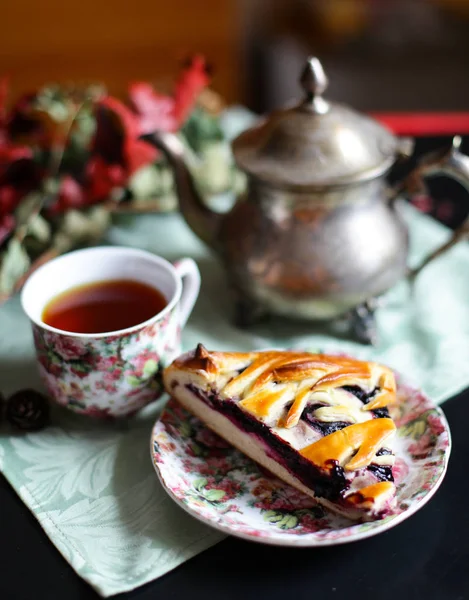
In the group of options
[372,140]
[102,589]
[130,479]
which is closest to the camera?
[102,589]

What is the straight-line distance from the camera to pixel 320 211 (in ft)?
3.02

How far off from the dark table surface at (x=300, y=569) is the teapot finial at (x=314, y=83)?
52 centimetres

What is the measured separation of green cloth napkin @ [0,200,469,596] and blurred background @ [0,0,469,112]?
1.49m

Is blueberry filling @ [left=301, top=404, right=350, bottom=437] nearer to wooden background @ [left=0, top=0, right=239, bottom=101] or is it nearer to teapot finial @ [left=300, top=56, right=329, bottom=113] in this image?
teapot finial @ [left=300, top=56, right=329, bottom=113]

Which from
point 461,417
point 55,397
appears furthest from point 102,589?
point 461,417

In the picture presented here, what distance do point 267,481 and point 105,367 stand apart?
22 cm

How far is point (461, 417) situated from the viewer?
86 centimetres

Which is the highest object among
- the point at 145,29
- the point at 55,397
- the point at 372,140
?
the point at 372,140

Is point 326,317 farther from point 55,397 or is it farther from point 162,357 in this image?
point 55,397

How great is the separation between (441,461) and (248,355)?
237 millimetres

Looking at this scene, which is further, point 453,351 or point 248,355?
point 453,351

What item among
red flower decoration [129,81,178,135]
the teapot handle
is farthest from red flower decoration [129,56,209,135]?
the teapot handle

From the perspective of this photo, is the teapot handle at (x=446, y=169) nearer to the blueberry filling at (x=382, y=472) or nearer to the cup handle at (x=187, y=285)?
the cup handle at (x=187, y=285)

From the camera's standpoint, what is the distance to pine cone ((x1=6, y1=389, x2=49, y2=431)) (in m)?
0.85
